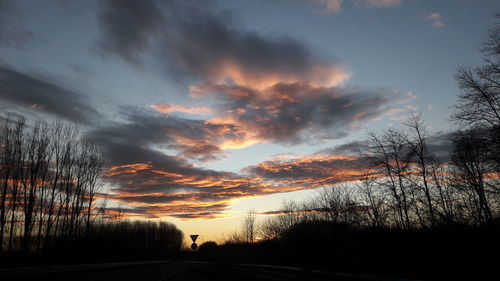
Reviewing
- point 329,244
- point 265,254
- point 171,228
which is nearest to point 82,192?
point 265,254

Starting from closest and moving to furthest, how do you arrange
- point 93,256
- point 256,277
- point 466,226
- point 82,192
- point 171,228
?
point 466,226 → point 256,277 → point 93,256 → point 82,192 → point 171,228

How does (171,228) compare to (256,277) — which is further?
(171,228)

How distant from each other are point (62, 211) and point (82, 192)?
4346 millimetres

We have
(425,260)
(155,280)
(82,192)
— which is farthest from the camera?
(82,192)

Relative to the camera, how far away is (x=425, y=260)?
9484mm

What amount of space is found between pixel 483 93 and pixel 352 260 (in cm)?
1552

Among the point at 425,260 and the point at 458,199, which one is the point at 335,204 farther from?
the point at 425,260

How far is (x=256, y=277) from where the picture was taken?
37.7 ft

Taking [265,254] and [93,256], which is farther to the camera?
[93,256]

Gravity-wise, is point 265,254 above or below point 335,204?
below

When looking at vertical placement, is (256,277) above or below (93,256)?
above

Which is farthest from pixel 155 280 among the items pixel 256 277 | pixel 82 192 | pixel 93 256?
pixel 82 192

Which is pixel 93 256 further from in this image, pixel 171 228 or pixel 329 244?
pixel 171 228

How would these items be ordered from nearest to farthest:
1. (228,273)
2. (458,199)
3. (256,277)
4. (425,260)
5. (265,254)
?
(425,260), (256,277), (228,273), (265,254), (458,199)
